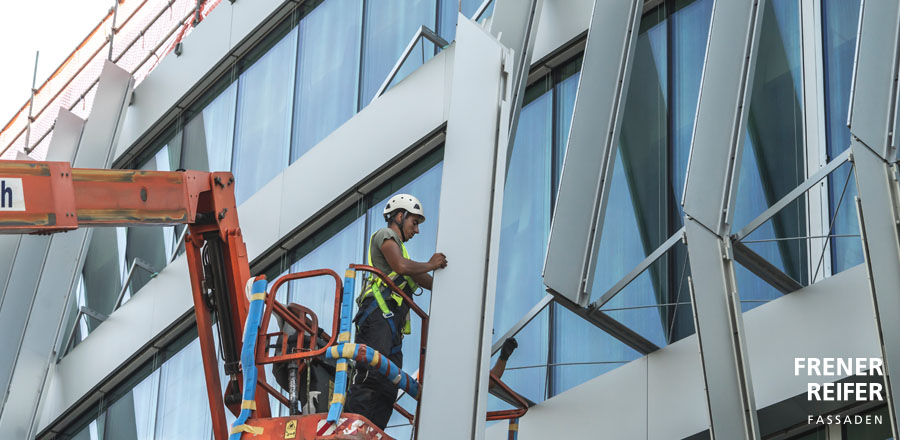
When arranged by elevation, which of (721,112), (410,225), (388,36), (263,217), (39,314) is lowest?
(410,225)

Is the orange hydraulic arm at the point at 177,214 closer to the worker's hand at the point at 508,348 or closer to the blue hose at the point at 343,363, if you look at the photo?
the blue hose at the point at 343,363

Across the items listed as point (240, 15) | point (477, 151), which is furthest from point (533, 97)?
point (240, 15)

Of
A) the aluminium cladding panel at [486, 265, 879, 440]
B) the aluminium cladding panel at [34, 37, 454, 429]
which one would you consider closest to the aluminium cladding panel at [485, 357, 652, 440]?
the aluminium cladding panel at [486, 265, 879, 440]

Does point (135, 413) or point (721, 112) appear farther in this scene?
point (135, 413)

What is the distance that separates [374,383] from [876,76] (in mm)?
4571

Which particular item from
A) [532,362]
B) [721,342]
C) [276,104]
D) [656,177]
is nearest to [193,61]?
[276,104]

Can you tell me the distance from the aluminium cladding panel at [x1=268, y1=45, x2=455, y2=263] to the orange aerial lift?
4557 mm

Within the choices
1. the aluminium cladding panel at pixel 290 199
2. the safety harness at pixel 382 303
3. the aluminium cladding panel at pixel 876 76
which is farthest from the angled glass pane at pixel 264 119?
the aluminium cladding panel at pixel 876 76

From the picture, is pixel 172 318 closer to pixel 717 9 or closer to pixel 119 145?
pixel 119 145

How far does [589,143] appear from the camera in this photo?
433 inches

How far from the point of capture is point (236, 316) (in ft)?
34.7

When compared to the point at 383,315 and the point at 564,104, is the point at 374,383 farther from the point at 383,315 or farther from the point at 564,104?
the point at 564,104

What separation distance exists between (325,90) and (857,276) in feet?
31.8

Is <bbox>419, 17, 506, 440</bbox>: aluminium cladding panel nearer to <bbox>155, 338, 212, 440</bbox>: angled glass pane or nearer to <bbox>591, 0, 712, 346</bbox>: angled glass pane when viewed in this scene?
<bbox>591, 0, 712, 346</bbox>: angled glass pane
